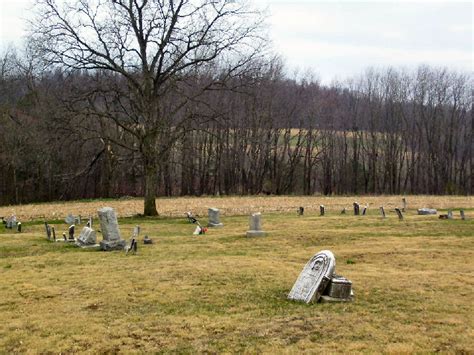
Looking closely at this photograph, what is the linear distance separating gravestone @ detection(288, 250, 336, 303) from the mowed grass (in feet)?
0.82

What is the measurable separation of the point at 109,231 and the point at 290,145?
45590 mm

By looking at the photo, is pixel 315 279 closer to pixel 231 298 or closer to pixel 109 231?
pixel 231 298

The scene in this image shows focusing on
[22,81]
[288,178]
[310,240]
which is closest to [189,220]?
[310,240]

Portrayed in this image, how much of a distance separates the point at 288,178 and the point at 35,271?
146 ft

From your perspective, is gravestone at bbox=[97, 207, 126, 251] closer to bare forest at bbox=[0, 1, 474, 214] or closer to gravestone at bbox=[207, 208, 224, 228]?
gravestone at bbox=[207, 208, 224, 228]

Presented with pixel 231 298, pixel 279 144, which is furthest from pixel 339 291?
pixel 279 144

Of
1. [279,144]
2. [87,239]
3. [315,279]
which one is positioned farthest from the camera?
[279,144]

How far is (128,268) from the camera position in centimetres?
1275

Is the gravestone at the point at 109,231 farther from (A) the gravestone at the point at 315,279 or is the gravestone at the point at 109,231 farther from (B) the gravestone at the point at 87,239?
(A) the gravestone at the point at 315,279

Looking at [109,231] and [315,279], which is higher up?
[109,231]

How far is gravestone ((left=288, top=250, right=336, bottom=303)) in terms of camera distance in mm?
9383

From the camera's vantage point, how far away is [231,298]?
32.0ft

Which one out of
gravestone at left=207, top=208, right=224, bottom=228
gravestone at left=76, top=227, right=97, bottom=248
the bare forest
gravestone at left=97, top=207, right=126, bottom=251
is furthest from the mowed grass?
the bare forest

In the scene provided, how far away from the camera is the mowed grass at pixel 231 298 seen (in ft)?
24.2
